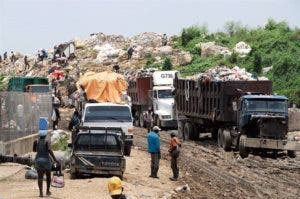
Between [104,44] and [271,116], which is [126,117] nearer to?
[271,116]

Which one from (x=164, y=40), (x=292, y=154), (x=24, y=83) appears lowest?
(x=292, y=154)

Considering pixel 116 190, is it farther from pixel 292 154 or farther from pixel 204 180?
pixel 292 154

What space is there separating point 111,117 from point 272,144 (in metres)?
6.49

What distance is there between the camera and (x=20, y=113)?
31.3 meters

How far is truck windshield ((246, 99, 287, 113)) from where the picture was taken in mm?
30703

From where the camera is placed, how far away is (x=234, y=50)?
7475 cm

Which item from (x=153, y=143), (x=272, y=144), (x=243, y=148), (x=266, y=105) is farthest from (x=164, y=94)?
(x=153, y=143)

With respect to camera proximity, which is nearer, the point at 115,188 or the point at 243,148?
the point at 115,188

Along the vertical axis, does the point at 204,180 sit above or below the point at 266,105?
below

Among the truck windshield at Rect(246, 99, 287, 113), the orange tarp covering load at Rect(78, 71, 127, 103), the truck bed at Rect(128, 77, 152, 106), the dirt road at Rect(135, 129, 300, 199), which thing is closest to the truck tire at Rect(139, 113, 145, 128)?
the truck bed at Rect(128, 77, 152, 106)

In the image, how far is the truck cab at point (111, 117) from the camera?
30.3m

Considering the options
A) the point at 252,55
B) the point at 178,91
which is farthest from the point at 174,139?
the point at 252,55

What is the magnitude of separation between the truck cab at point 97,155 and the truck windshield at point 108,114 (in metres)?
7.48

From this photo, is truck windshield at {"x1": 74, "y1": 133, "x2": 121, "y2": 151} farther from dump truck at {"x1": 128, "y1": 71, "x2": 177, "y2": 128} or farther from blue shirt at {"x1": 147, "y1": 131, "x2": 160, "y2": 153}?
dump truck at {"x1": 128, "y1": 71, "x2": 177, "y2": 128}
